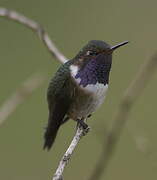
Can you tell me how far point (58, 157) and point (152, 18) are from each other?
383cm

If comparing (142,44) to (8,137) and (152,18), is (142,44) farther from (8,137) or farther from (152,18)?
(8,137)

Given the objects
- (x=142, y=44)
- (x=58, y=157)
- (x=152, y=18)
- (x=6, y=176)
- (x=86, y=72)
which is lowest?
(x=6, y=176)

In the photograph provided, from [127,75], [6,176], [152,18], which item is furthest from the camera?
[152,18]

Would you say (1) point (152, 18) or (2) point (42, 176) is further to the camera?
(1) point (152, 18)

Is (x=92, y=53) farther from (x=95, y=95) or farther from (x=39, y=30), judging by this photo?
(x=39, y=30)

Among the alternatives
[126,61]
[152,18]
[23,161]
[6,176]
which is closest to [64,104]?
[6,176]

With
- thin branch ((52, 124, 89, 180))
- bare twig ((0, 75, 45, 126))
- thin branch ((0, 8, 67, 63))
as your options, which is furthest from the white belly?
bare twig ((0, 75, 45, 126))

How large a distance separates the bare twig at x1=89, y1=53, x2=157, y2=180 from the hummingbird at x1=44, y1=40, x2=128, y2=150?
123 centimetres

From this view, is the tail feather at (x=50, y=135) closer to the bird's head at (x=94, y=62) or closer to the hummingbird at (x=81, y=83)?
the hummingbird at (x=81, y=83)

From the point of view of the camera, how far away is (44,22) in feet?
29.4

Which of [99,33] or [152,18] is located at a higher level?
[152,18]

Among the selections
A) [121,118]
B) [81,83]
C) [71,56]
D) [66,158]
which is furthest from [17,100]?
[71,56]

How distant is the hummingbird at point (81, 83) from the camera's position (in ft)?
11.1

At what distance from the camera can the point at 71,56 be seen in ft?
27.3
